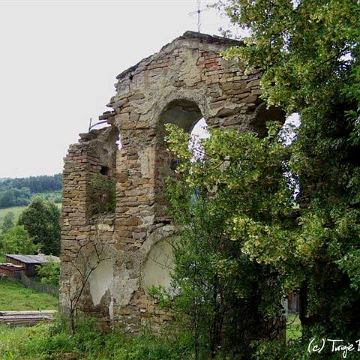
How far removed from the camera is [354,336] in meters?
4.48

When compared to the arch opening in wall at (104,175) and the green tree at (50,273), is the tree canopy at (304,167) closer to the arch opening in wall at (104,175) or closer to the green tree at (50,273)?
the arch opening in wall at (104,175)

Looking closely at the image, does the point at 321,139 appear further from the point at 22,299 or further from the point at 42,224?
the point at 42,224

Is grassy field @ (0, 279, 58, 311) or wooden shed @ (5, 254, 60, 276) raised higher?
wooden shed @ (5, 254, 60, 276)

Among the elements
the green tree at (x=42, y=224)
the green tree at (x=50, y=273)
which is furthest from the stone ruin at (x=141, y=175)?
the green tree at (x=42, y=224)

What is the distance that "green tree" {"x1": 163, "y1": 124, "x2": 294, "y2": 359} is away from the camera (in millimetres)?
5203

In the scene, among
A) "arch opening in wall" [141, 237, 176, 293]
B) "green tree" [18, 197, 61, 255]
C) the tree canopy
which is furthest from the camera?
"green tree" [18, 197, 61, 255]

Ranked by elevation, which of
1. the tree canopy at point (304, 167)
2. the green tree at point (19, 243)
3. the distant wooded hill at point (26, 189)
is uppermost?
the distant wooded hill at point (26, 189)

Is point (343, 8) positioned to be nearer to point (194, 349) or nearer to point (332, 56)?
point (332, 56)

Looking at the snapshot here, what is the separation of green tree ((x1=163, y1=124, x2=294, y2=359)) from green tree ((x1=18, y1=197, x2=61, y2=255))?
3115 cm

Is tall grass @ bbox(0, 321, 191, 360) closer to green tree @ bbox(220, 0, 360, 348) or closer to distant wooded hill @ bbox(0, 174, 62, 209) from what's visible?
green tree @ bbox(220, 0, 360, 348)

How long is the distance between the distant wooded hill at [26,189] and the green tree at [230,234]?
2709 inches

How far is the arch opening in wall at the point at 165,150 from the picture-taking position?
8.26m

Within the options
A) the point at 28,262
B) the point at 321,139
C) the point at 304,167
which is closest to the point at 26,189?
the point at 28,262

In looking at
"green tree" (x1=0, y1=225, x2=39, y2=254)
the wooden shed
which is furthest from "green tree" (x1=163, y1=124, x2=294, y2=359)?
"green tree" (x1=0, y1=225, x2=39, y2=254)
